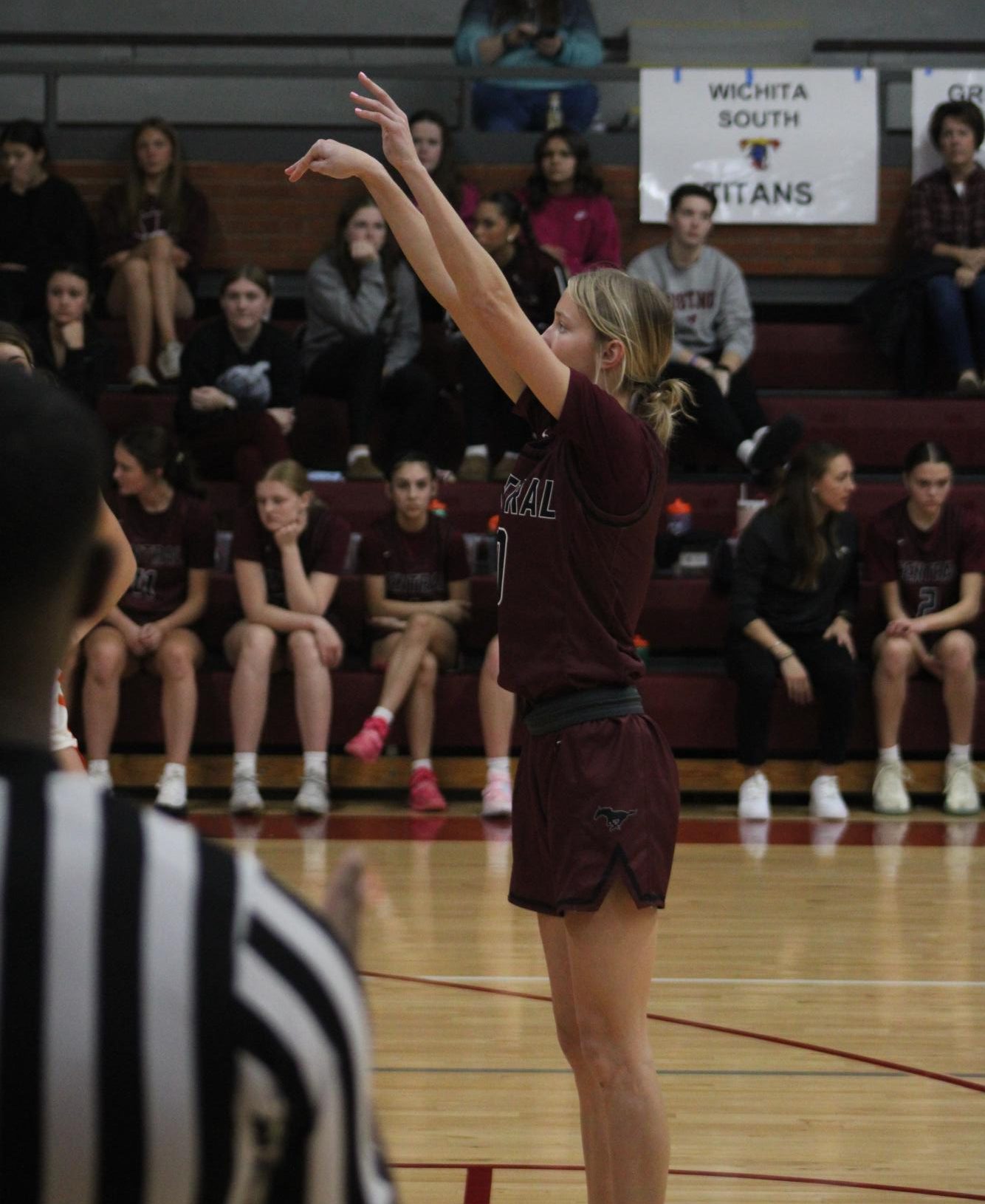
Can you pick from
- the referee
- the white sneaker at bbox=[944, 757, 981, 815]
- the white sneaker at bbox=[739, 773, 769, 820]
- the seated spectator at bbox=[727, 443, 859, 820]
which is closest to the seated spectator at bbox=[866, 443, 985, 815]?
the white sneaker at bbox=[944, 757, 981, 815]

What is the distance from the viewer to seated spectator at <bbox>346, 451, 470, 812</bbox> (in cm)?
765

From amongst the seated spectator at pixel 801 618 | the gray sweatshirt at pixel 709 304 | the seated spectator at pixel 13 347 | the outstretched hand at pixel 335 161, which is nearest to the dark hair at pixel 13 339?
the seated spectator at pixel 13 347

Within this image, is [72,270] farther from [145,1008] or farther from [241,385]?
[145,1008]

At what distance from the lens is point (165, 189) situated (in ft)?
31.7

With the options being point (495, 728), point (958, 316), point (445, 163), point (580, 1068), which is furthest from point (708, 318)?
point (580, 1068)

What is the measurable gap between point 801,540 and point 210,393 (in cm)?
316

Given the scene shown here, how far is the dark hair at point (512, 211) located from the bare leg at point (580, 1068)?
21.5ft

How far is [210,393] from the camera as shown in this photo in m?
8.50

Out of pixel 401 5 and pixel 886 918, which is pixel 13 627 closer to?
pixel 886 918

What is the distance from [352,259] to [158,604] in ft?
8.04

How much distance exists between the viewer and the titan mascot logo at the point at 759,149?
10125 mm

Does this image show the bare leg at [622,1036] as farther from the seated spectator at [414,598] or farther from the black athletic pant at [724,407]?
the black athletic pant at [724,407]

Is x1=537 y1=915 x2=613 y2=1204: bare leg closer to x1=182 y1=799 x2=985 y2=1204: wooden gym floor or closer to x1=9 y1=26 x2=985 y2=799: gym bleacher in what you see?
x1=182 y1=799 x2=985 y2=1204: wooden gym floor

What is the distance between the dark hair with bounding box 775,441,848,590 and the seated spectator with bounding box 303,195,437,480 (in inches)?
88.2
